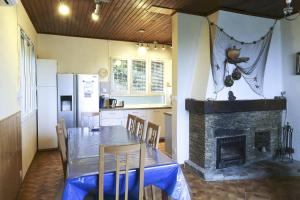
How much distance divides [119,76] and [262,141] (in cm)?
376

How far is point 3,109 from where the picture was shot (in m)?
2.28

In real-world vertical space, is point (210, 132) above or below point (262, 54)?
below

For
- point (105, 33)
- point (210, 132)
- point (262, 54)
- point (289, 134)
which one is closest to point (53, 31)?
point (105, 33)

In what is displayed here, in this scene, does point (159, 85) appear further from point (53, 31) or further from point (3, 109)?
point (3, 109)

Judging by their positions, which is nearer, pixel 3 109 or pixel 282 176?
pixel 3 109

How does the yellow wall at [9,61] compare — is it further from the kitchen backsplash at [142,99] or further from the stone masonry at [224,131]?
the kitchen backsplash at [142,99]

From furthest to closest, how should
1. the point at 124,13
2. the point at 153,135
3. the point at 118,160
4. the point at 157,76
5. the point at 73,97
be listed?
the point at 157,76 < the point at 73,97 < the point at 124,13 < the point at 153,135 < the point at 118,160

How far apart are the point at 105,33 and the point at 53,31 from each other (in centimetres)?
118

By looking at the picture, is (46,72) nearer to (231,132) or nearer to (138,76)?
(138,76)

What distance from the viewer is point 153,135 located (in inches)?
100

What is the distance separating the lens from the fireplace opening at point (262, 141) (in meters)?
4.05

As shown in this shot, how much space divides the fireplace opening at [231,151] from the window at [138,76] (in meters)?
3.10

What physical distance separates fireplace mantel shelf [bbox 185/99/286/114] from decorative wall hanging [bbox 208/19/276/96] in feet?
0.76

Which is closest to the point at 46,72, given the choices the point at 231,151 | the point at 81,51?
the point at 81,51
